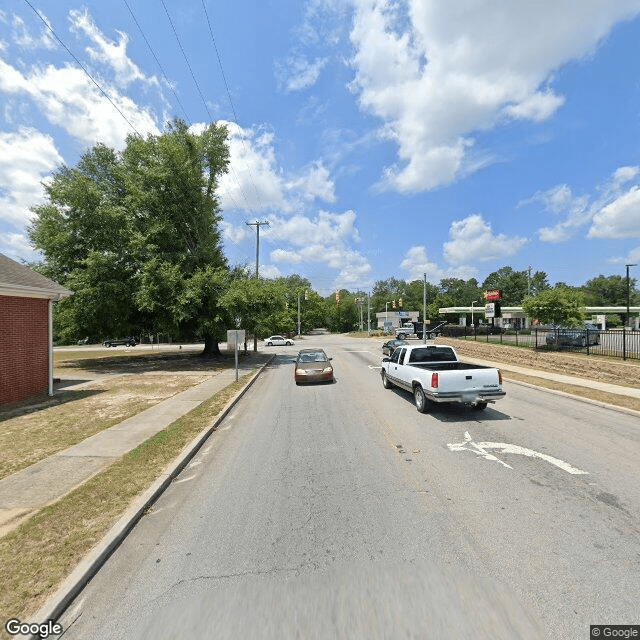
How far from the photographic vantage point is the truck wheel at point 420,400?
982cm

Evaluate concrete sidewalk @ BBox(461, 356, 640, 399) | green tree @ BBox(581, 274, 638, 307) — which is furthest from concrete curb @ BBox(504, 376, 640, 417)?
green tree @ BBox(581, 274, 638, 307)

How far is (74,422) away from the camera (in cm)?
936

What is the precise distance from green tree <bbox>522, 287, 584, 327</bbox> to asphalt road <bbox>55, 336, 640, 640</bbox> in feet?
76.1

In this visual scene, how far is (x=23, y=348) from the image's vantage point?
12.4 m

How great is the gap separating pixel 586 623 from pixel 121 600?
154 inches

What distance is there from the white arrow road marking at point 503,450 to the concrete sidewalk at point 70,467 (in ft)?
21.3

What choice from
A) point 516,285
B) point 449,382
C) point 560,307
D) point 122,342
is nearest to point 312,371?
point 449,382

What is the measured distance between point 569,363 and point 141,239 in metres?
26.0

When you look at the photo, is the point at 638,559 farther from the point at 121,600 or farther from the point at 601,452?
the point at 121,600

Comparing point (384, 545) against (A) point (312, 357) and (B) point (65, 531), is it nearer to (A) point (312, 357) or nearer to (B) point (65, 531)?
(B) point (65, 531)

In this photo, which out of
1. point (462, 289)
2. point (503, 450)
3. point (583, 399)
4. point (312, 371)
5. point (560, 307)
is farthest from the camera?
point (462, 289)

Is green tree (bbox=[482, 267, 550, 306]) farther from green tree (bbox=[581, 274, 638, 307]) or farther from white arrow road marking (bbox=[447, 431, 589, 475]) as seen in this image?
white arrow road marking (bbox=[447, 431, 589, 475])

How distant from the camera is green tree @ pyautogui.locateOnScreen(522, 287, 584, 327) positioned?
27.1 m

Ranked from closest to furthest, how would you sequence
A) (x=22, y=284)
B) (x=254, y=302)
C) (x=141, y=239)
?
(x=22, y=284)
(x=141, y=239)
(x=254, y=302)
